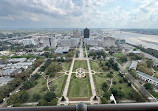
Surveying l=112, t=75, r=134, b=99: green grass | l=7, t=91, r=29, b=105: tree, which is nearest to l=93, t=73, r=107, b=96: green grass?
l=112, t=75, r=134, b=99: green grass

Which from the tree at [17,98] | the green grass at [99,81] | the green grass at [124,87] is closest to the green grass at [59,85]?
the tree at [17,98]

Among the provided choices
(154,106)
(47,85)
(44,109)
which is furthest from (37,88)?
(154,106)

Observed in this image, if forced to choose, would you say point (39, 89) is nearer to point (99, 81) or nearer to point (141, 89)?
point (99, 81)

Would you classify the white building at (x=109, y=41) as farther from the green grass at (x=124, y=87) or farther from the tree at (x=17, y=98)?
the tree at (x=17, y=98)

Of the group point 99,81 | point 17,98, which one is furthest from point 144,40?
point 17,98

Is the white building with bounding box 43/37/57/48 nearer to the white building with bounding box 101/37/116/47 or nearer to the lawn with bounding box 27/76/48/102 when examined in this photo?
the white building with bounding box 101/37/116/47

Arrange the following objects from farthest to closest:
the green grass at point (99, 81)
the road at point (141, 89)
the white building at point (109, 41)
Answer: the white building at point (109, 41) < the green grass at point (99, 81) < the road at point (141, 89)
